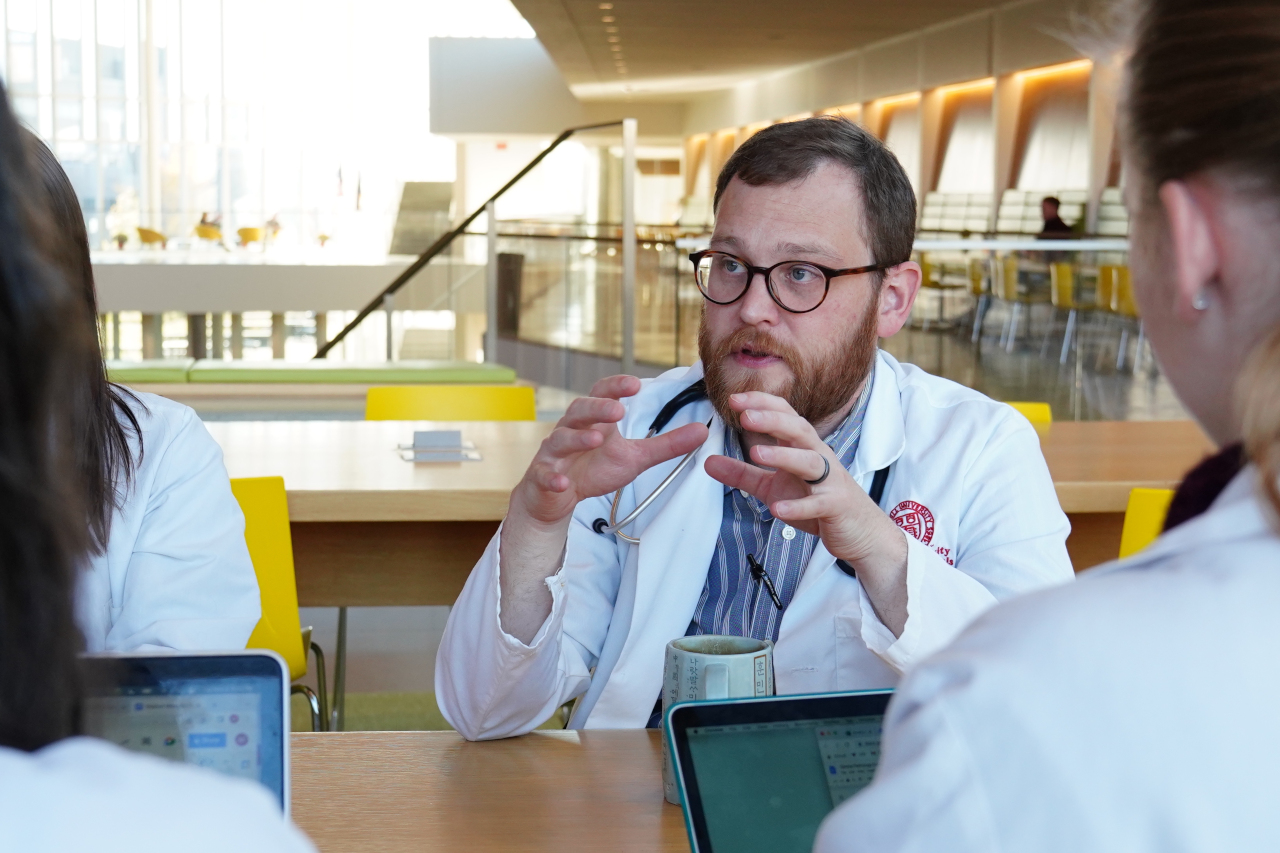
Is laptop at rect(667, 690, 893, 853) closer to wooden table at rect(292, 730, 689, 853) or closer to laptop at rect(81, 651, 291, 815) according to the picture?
wooden table at rect(292, 730, 689, 853)

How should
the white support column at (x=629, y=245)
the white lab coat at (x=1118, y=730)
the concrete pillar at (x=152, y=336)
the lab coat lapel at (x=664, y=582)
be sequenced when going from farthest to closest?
the concrete pillar at (x=152, y=336) → the white support column at (x=629, y=245) → the lab coat lapel at (x=664, y=582) → the white lab coat at (x=1118, y=730)

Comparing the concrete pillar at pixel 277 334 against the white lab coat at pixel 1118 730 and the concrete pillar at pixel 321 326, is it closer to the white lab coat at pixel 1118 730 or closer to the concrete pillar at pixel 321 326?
the concrete pillar at pixel 321 326

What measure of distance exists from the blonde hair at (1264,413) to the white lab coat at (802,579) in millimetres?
747

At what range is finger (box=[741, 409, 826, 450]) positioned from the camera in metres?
1.22

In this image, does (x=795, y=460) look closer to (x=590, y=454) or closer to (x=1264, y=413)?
(x=590, y=454)

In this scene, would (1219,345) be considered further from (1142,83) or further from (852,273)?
(852,273)

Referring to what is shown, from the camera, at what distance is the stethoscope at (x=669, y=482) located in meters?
1.59

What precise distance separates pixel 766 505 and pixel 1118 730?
0.93m

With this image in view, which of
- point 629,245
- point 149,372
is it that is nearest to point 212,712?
point 149,372

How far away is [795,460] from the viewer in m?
1.21

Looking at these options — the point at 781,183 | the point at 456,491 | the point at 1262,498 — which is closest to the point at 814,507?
the point at 781,183

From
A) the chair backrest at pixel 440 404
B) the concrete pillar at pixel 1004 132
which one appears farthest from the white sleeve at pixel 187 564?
the concrete pillar at pixel 1004 132

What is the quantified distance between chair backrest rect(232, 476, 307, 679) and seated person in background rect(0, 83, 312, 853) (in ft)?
6.14

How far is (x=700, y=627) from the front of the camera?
62.2 inches
